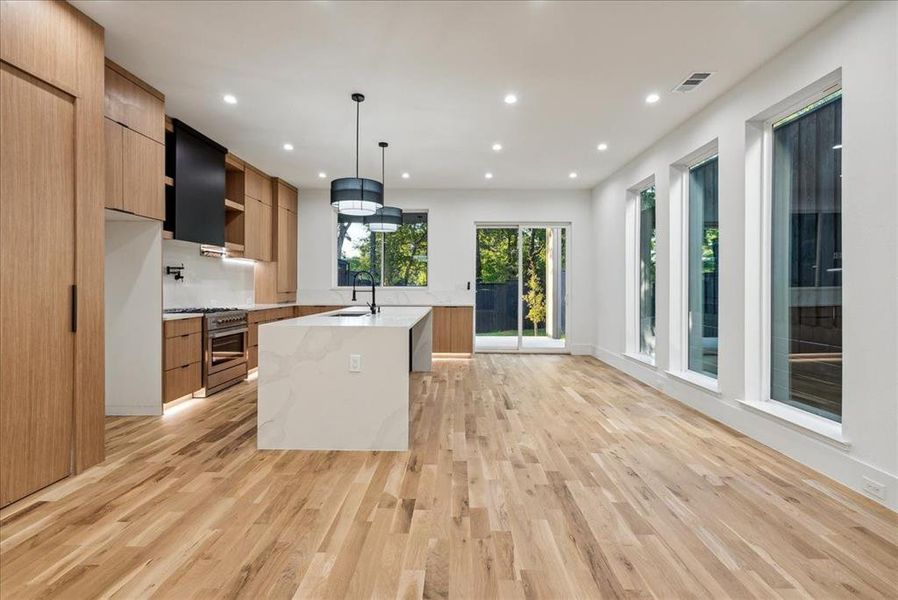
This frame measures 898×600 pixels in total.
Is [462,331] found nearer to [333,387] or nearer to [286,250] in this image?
[286,250]

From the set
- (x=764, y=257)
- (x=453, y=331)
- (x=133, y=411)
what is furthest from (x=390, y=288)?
(x=764, y=257)

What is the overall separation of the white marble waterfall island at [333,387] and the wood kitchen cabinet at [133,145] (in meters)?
1.63

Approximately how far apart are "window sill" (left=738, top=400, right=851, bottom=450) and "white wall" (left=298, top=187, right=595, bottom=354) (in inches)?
166

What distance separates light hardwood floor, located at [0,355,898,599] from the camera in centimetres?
166

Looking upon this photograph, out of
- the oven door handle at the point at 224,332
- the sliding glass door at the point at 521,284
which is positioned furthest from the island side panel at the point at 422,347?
the oven door handle at the point at 224,332

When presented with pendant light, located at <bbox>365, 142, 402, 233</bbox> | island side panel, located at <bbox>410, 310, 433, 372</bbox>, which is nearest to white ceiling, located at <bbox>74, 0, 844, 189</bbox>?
pendant light, located at <bbox>365, 142, 402, 233</bbox>

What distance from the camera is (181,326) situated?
417 centimetres

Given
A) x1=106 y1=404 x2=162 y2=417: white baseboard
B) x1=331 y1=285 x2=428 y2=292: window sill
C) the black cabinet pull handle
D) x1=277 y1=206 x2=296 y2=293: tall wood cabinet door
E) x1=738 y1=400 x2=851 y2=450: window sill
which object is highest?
x1=277 y1=206 x2=296 y2=293: tall wood cabinet door

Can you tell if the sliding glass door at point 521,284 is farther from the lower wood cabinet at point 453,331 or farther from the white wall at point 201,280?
the white wall at point 201,280

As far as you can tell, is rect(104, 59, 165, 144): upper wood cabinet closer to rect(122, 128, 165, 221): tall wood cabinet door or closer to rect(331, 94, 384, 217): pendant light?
rect(122, 128, 165, 221): tall wood cabinet door

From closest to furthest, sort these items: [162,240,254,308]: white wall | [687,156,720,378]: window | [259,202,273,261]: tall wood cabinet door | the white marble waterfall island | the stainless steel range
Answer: the white marble waterfall island, [687,156,720,378]: window, the stainless steel range, [162,240,254,308]: white wall, [259,202,273,261]: tall wood cabinet door

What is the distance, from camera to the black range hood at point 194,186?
4250 mm

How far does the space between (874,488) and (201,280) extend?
6095 millimetres

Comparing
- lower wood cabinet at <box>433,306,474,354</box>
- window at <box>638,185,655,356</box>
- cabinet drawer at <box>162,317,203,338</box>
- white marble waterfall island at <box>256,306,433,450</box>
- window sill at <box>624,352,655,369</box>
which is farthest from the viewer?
lower wood cabinet at <box>433,306,474,354</box>
